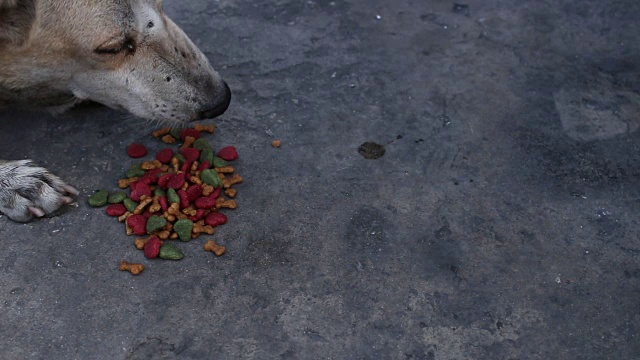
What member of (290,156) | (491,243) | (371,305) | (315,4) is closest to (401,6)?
(315,4)

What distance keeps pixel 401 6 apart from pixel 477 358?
2668mm

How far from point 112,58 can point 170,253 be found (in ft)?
2.86

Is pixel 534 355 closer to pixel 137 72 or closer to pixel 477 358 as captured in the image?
pixel 477 358

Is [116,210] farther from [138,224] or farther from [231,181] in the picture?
[231,181]

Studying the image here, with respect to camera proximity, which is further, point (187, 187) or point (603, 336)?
point (187, 187)

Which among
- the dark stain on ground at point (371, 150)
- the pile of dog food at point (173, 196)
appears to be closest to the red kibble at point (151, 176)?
the pile of dog food at point (173, 196)

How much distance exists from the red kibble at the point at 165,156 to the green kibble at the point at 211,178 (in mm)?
226

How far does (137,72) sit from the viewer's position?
339 centimetres

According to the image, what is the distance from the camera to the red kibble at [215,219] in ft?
11.1

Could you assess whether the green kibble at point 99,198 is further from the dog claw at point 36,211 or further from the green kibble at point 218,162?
the green kibble at point 218,162

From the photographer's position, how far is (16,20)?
3.19 metres

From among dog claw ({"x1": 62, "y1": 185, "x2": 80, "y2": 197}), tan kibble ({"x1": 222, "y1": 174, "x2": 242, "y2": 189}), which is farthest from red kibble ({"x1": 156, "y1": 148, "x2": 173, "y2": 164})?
dog claw ({"x1": 62, "y1": 185, "x2": 80, "y2": 197})

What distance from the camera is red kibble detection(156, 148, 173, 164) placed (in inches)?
146

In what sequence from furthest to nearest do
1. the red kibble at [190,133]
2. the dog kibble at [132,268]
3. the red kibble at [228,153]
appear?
the red kibble at [190,133], the red kibble at [228,153], the dog kibble at [132,268]
